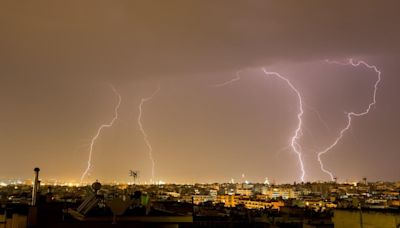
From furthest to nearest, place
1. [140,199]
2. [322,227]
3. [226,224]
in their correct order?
[226,224]
[322,227]
[140,199]

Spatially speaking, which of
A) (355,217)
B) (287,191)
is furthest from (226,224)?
(287,191)

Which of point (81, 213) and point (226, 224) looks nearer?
point (81, 213)

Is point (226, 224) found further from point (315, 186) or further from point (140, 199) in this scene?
point (315, 186)

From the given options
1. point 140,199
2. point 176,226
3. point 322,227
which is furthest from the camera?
point 322,227

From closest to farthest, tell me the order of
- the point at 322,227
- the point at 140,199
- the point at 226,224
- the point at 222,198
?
the point at 140,199, the point at 322,227, the point at 226,224, the point at 222,198

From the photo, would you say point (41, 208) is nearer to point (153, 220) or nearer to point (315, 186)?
point (153, 220)

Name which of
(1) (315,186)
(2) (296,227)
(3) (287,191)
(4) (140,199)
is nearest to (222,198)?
(3) (287,191)

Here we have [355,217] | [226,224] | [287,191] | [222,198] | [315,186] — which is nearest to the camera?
[355,217]

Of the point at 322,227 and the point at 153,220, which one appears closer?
the point at 153,220

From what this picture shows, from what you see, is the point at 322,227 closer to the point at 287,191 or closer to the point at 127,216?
the point at 127,216
